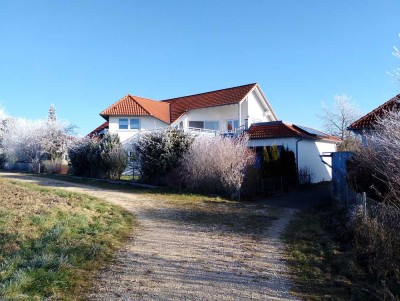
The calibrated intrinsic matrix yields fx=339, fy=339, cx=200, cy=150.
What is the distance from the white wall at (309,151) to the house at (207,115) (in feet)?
0.25

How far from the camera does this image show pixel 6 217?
27.0ft

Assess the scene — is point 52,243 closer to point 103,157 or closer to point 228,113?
point 103,157

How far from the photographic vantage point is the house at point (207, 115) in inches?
1103

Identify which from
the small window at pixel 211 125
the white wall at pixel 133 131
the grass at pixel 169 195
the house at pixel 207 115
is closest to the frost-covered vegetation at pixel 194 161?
the grass at pixel 169 195

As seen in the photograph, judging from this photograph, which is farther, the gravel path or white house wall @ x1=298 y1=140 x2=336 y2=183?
white house wall @ x1=298 y1=140 x2=336 y2=183

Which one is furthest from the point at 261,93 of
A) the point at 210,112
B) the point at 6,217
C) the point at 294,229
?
the point at 6,217

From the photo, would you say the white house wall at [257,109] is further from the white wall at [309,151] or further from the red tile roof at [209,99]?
the white wall at [309,151]

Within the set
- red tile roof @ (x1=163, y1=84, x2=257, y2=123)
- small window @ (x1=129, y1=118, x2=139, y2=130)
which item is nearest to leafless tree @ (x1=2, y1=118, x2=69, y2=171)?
small window @ (x1=129, y1=118, x2=139, y2=130)

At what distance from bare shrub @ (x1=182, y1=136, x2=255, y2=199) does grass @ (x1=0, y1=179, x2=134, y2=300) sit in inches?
233

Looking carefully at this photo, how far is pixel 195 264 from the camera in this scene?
243 inches

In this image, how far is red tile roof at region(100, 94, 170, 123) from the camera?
31.9 metres

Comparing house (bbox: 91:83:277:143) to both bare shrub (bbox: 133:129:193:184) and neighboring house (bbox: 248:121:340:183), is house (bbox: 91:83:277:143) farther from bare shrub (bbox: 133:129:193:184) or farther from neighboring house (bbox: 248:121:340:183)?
bare shrub (bbox: 133:129:193:184)

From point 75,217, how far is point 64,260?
11.4 feet

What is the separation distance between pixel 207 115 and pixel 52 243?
2831 cm
